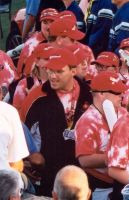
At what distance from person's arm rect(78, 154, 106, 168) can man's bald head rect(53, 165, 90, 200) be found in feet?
3.70

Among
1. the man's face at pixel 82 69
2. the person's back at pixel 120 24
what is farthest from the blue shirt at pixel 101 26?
the man's face at pixel 82 69

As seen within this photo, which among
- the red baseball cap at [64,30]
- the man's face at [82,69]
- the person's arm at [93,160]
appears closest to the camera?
the person's arm at [93,160]

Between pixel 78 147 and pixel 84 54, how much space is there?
159cm

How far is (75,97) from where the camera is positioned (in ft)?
21.1

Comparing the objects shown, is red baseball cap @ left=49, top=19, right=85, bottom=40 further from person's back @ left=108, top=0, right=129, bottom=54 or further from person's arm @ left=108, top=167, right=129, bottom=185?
person's arm @ left=108, top=167, right=129, bottom=185

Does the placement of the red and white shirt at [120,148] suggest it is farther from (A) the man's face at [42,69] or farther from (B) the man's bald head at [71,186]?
(A) the man's face at [42,69]

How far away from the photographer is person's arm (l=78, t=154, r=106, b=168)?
5.65 metres

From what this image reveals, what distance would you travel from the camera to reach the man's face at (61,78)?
6348 mm

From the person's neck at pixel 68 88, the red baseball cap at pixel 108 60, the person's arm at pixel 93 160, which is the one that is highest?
the person's neck at pixel 68 88

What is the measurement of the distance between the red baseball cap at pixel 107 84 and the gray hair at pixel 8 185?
62.8 inches

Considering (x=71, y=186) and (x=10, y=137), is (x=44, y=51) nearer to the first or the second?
(x=10, y=137)

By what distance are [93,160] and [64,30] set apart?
216 cm

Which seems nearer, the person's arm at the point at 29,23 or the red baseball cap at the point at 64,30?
the red baseball cap at the point at 64,30

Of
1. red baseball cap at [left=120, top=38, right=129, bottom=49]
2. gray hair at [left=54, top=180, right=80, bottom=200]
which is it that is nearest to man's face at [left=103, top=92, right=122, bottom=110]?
gray hair at [left=54, top=180, right=80, bottom=200]
